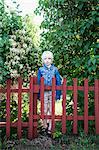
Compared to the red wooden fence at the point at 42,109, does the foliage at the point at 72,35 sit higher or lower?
higher

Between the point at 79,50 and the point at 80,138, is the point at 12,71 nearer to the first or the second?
the point at 79,50

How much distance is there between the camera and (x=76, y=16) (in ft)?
21.7

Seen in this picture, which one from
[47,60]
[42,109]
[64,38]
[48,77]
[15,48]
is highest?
[15,48]

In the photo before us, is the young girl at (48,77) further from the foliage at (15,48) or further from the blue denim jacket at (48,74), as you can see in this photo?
the foliage at (15,48)

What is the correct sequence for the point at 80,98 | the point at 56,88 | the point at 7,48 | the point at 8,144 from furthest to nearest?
the point at 7,48 < the point at 80,98 < the point at 56,88 < the point at 8,144

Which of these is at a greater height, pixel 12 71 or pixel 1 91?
pixel 12 71

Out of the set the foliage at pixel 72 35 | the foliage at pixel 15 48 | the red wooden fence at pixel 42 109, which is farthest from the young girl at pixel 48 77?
the foliage at pixel 15 48

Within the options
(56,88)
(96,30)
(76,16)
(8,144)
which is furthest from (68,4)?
(8,144)

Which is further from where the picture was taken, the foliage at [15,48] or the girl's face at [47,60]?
the foliage at [15,48]

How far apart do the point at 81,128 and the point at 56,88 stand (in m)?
0.87

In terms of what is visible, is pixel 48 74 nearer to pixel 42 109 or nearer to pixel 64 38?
pixel 42 109

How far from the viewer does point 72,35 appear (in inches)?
253

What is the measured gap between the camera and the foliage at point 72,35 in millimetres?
6092

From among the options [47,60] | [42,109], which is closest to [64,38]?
[47,60]
